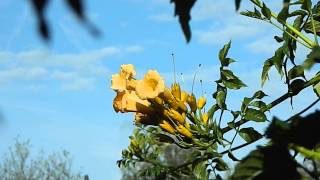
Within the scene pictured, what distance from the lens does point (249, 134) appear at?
2277mm

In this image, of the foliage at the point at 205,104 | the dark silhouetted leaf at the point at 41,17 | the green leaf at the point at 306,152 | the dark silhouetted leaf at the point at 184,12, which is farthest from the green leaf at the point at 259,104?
the dark silhouetted leaf at the point at 41,17

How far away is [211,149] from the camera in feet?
7.66

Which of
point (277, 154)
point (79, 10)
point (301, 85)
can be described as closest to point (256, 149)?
point (277, 154)

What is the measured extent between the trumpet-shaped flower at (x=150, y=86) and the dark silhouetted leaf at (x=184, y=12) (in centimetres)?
154

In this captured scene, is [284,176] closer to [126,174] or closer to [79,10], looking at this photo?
[79,10]

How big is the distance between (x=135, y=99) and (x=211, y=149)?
359mm

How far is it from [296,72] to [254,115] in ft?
0.77

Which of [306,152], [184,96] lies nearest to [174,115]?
[184,96]

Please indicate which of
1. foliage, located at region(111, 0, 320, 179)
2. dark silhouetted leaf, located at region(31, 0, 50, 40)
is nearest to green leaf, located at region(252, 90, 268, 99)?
foliage, located at region(111, 0, 320, 179)

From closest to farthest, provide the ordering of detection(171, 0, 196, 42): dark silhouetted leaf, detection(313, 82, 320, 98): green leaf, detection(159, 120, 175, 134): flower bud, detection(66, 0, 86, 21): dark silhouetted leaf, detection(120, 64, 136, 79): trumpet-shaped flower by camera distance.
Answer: detection(66, 0, 86, 21): dark silhouetted leaf → detection(171, 0, 196, 42): dark silhouetted leaf → detection(313, 82, 320, 98): green leaf → detection(159, 120, 175, 134): flower bud → detection(120, 64, 136, 79): trumpet-shaped flower

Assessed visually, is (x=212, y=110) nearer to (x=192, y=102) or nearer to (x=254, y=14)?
(x=192, y=102)

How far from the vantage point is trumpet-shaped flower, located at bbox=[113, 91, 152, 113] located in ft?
7.85

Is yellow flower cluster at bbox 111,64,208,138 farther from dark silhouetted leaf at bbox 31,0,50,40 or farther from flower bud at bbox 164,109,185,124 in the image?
dark silhouetted leaf at bbox 31,0,50,40

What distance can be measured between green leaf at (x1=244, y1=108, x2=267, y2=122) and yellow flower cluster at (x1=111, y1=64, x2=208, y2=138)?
184 millimetres
